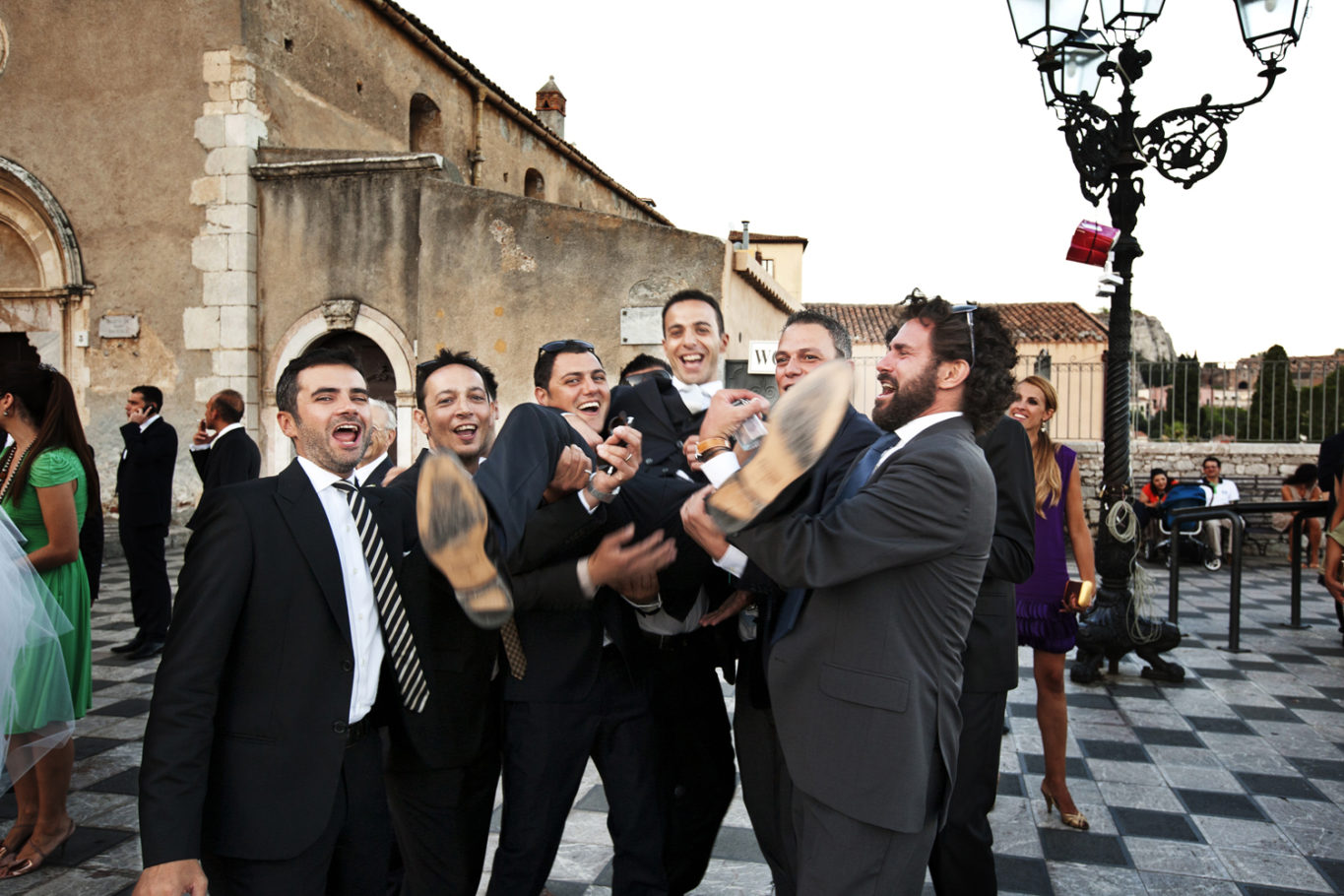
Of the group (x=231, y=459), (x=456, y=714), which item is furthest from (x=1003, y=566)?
(x=231, y=459)

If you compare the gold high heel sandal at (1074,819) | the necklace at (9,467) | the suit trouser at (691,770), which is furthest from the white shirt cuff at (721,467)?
the necklace at (9,467)

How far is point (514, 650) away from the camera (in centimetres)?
250

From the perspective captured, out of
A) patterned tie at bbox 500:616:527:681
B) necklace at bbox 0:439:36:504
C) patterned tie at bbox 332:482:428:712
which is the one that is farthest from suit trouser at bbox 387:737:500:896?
necklace at bbox 0:439:36:504

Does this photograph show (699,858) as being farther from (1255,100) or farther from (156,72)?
(156,72)

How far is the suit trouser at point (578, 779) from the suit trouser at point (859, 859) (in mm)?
703

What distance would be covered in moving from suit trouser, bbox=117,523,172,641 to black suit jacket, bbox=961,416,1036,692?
6.16 metres

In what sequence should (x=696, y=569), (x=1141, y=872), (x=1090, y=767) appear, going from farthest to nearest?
(x=1090, y=767)
(x=1141, y=872)
(x=696, y=569)

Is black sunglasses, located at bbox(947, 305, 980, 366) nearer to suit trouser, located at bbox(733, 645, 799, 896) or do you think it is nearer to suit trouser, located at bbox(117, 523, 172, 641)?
suit trouser, located at bbox(733, 645, 799, 896)

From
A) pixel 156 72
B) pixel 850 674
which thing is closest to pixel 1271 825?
pixel 850 674

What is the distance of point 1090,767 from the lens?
4.56 metres

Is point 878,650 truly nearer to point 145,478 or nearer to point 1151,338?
point 145,478

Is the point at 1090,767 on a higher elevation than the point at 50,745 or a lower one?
lower

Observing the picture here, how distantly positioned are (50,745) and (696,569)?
2.25m

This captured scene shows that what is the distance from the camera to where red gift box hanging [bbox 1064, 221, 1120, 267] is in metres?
6.01
